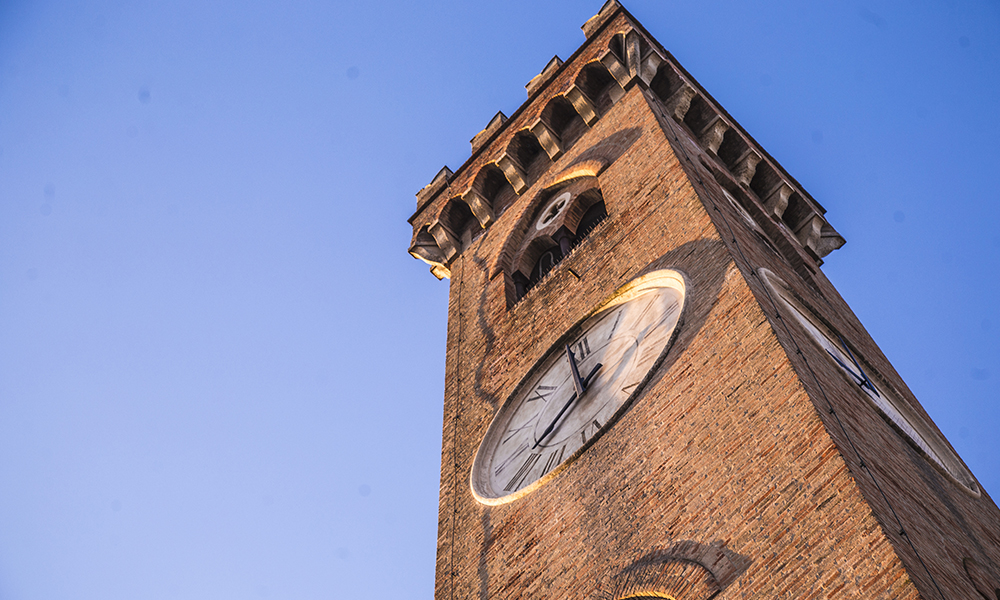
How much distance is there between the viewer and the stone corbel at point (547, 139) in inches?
543

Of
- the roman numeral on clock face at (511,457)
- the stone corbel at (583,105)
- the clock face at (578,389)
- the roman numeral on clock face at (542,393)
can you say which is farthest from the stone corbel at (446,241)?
the roman numeral on clock face at (511,457)

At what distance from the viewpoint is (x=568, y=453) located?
26.9 feet

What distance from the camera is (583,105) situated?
538 inches

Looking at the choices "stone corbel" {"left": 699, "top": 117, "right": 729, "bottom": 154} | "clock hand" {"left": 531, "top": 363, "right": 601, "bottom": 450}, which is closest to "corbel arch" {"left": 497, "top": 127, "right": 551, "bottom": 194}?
"stone corbel" {"left": 699, "top": 117, "right": 729, "bottom": 154}

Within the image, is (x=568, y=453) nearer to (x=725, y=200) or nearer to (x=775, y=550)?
(x=775, y=550)

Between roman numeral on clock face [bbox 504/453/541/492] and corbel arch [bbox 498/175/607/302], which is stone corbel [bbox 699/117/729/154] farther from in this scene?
roman numeral on clock face [bbox 504/453/541/492]

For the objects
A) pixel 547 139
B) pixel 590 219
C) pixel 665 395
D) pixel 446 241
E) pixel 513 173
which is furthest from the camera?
pixel 446 241

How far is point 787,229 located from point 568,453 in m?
7.16

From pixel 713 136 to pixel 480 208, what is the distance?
3.30 metres

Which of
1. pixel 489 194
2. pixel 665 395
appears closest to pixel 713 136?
pixel 489 194

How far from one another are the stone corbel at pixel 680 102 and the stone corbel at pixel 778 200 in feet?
5.40

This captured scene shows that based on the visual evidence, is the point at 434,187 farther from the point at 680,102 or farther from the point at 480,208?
the point at 680,102

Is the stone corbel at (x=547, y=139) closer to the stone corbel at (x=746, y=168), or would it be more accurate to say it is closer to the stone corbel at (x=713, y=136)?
the stone corbel at (x=713, y=136)

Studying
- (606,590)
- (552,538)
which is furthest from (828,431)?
(552,538)
